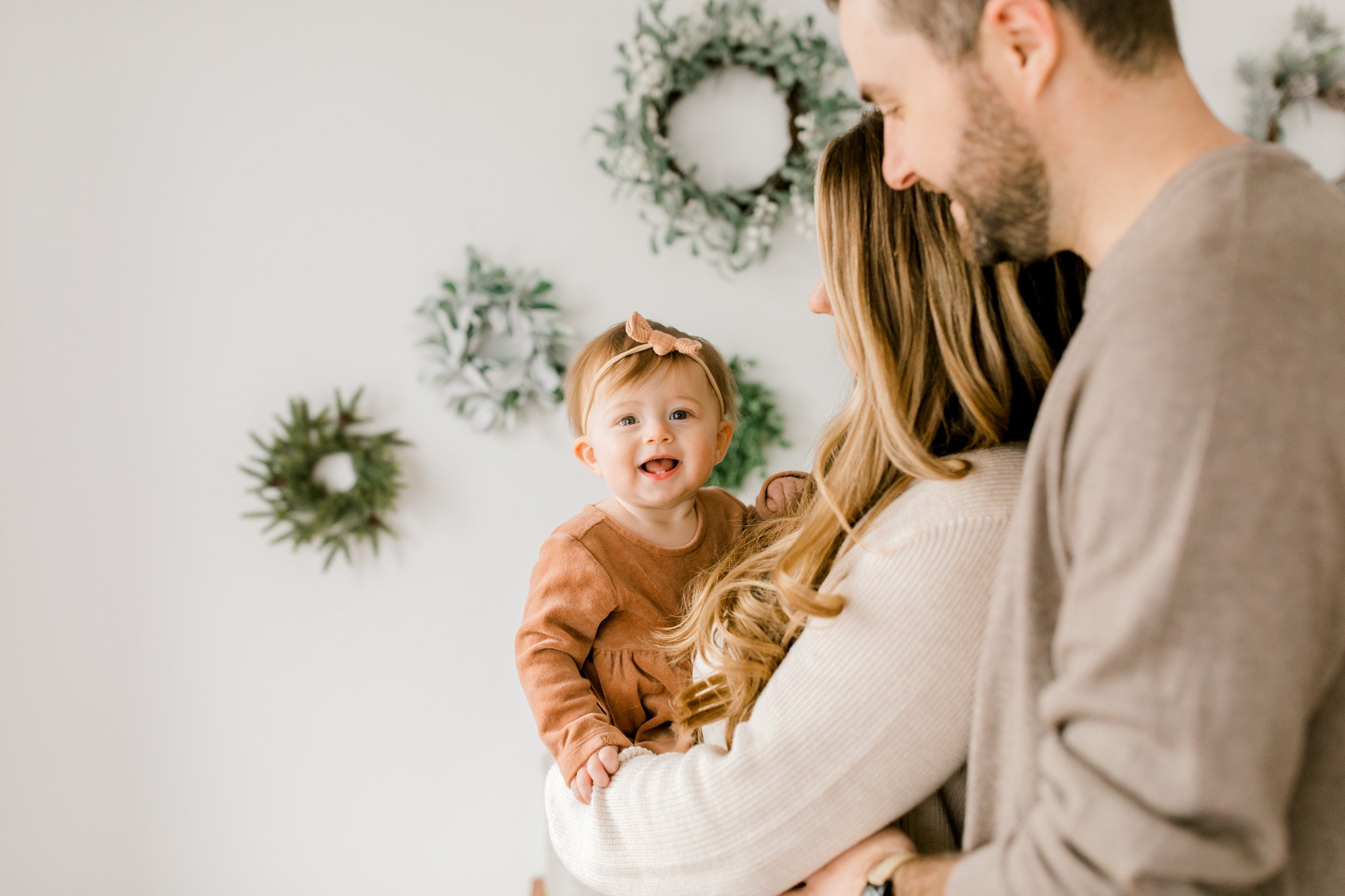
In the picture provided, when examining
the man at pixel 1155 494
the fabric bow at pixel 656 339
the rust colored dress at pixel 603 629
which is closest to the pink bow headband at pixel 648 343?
the fabric bow at pixel 656 339

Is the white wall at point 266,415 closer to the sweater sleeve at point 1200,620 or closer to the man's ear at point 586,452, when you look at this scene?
the man's ear at point 586,452

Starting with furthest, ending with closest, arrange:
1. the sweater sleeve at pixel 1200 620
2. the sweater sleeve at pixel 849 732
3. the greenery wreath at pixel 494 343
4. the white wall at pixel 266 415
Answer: the greenery wreath at pixel 494 343, the white wall at pixel 266 415, the sweater sleeve at pixel 849 732, the sweater sleeve at pixel 1200 620

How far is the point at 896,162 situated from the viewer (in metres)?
0.88

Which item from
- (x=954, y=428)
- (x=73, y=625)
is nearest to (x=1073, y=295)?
(x=954, y=428)

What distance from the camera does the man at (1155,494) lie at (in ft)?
1.88

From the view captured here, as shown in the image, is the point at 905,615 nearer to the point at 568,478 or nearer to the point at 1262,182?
the point at 1262,182

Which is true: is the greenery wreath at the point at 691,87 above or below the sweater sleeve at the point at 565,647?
above

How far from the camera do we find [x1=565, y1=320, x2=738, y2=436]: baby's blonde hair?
4.98ft

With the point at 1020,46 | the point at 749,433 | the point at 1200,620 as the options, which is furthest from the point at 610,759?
the point at 749,433

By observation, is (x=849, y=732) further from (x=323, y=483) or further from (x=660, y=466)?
(x=323, y=483)

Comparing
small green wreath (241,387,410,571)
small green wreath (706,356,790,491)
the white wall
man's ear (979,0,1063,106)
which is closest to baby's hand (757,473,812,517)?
man's ear (979,0,1063,106)

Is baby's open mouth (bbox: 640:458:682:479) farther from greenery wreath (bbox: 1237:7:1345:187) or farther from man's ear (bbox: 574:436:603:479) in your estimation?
greenery wreath (bbox: 1237:7:1345:187)

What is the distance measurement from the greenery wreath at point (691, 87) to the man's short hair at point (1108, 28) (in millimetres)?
1897

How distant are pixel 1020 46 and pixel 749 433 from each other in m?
2.00
